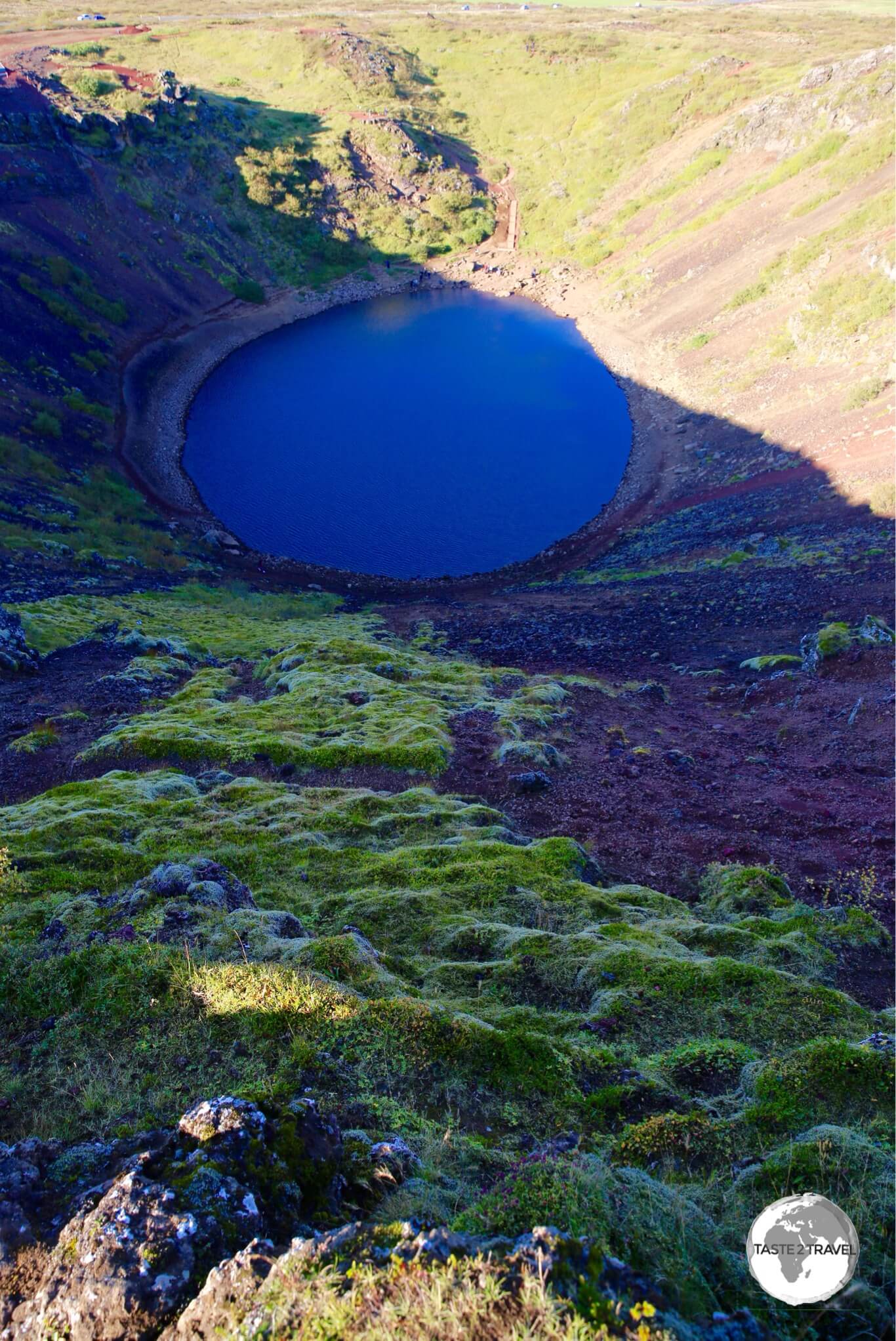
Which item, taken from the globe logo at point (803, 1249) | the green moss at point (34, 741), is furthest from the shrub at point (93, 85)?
the globe logo at point (803, 1249)

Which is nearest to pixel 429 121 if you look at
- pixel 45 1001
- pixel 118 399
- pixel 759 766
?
pixel 118 399

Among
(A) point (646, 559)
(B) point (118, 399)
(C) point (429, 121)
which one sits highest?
(C) point (429, 121)

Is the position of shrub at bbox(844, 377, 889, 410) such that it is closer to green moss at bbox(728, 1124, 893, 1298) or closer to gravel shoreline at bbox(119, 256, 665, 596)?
gravel shoreline at bbox(119, 256, 665, 596)

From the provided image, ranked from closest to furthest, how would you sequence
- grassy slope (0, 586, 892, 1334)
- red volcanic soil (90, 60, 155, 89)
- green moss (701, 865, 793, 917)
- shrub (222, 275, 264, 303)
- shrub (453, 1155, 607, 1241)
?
shrub (453, 1155, 607, 1241) < grassy slope (0, 586, 892, 1334) < green moss (701, 865, 793, 917) < shrub (222, 275, 264, 303) < red volcanic soil (90, 60, 155, 89)

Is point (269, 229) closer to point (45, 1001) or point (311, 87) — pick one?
point (311, 87)

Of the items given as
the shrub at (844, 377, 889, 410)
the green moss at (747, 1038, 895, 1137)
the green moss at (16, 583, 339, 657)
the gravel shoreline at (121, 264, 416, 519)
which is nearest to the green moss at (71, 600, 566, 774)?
the green moss at (16, 583, 339, 657)

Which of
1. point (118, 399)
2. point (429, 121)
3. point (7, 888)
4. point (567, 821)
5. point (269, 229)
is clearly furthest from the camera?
point (429, 121)

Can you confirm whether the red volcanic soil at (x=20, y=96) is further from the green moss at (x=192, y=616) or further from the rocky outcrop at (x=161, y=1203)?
the rocky outcrop at (x=161, y=1203)

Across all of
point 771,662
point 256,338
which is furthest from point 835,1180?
point 256,338

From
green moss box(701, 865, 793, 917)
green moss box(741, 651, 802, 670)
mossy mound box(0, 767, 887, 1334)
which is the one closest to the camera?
mossy mound box(0, 767, 887, 1334)
